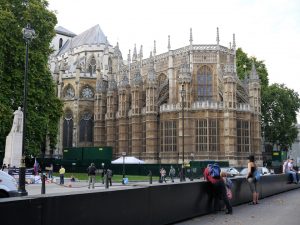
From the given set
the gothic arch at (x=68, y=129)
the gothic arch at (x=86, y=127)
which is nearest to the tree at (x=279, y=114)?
the gothic arch at (x=86, y=127)

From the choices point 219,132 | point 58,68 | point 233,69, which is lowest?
point 219,132

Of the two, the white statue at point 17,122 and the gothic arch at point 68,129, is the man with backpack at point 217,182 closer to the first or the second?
the white statue at point 17,122

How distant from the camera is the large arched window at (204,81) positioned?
45.6 meters

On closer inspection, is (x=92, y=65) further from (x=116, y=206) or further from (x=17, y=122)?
(x=116, y=206)

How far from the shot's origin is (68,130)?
58.1m

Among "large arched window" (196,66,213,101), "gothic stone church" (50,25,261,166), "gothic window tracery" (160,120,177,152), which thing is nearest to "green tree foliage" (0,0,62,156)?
"gothic stone church" (50,25,261,166)

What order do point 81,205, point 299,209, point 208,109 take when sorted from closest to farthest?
point 81,205 → point 299,209 → point 208,109

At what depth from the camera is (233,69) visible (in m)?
43.3

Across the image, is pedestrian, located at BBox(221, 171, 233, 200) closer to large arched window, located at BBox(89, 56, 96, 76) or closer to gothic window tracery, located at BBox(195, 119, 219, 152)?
gothic window tracery, located at BBox(195, 119, 219, 152)

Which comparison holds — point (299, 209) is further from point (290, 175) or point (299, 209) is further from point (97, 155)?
point (97, 155)

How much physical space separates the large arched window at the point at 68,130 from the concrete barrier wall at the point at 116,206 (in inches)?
1915

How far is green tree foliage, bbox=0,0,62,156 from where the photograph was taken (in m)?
27.8

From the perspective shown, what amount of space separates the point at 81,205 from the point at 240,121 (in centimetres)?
3857

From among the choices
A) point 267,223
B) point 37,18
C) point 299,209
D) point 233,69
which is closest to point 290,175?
point 299,209
